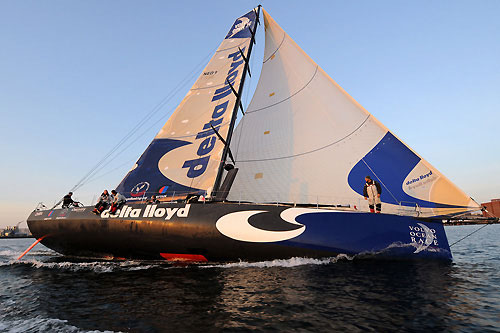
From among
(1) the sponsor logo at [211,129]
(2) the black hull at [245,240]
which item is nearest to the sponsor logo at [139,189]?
(2) the black hull at [245,240]

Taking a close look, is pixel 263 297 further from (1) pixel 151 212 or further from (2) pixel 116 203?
(2) pixel 116 203

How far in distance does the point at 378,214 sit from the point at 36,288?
889 centimetres

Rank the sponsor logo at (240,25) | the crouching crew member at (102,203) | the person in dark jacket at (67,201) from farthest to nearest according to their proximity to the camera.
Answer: the sponsor logo at (240,25), the person in dark jacket at (67,201), the crouching crew member at (102,203)

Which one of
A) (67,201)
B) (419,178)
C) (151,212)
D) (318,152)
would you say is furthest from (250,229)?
(67,201)

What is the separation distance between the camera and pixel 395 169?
8.96 m

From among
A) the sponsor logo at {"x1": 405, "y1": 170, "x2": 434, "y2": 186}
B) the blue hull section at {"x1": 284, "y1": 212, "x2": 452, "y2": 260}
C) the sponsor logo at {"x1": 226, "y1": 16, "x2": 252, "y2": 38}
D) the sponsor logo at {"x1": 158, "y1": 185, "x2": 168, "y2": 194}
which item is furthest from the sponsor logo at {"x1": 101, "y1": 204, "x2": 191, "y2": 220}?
the sponsor logo at {"x1": 226, "y1": 16, "x2": 252, "y2": 38}

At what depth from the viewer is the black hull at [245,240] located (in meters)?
7.53

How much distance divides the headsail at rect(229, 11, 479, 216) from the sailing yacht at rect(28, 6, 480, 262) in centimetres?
4

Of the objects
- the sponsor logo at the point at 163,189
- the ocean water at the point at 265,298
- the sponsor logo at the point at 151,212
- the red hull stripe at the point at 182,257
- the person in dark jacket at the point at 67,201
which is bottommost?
the ocean water at the point at 265,298

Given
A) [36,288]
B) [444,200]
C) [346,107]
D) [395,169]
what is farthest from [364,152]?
[36,288]

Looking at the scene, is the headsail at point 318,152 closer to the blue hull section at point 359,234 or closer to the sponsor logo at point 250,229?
the blue hull section at point 359,234

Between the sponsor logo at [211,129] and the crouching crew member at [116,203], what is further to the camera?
the sponsor logo at [211,129]

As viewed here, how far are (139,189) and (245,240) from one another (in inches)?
221

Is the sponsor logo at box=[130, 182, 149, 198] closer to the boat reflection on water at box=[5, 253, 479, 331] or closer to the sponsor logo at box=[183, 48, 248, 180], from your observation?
the sponsor logo at box=[183, 48, 248, 180]
